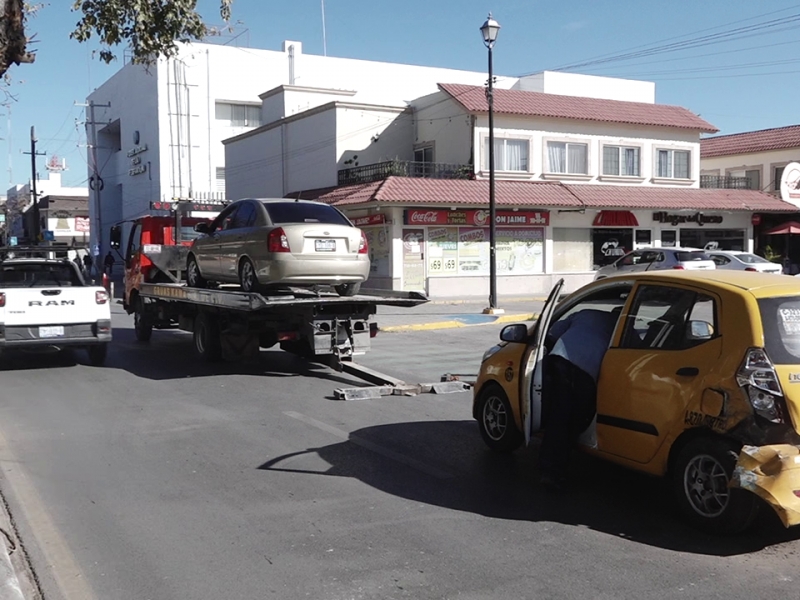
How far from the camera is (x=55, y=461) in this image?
733cm

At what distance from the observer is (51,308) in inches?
488

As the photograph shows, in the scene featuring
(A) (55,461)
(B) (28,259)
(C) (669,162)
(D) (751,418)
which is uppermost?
(C) (669,162)

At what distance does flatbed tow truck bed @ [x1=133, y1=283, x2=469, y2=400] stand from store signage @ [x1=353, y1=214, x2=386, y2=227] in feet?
50.2

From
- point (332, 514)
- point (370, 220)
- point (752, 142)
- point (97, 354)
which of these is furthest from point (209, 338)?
point (752, 142)

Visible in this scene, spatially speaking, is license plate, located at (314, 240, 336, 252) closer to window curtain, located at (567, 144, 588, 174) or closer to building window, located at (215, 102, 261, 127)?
window curtain, located at (567, 144, 588, 174)

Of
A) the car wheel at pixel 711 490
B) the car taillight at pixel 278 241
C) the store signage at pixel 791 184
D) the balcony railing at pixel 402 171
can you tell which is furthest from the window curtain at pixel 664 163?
the car wheel at pixel 711 490

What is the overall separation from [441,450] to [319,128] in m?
26.8

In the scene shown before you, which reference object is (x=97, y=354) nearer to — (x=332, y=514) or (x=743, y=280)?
(x=332, y=514)

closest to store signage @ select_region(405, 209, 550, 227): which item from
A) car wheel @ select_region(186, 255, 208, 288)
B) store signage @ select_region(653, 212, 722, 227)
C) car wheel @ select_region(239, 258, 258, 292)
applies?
store signage @ select_region(653, 212, 722, 227)

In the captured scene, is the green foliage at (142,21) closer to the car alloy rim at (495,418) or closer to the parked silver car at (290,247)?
the parked silver car at (290,247)

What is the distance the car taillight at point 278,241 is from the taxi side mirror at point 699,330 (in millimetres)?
6657

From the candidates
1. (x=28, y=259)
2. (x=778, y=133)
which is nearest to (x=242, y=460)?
(x=28, y=259)

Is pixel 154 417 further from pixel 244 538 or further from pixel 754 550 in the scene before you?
pixel 754 550

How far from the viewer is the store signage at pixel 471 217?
2808 centimetres
